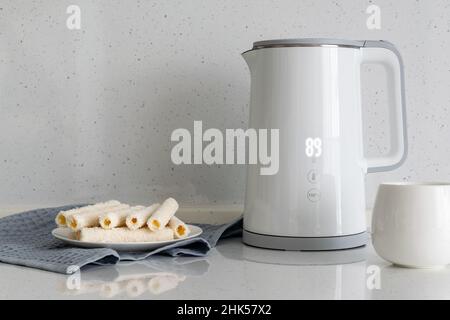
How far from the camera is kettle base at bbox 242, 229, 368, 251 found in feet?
3.02

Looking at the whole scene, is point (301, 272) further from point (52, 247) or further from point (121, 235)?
point (52, 247)

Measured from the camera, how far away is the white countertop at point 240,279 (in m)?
0.70

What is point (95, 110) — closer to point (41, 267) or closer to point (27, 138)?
point (27, 138)

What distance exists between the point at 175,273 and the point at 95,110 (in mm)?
447

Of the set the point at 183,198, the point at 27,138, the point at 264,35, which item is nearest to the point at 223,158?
the point at 183,198

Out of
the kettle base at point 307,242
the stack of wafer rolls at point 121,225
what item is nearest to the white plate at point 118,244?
the stack of wafer rolls at point 121,225

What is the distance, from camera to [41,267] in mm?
810

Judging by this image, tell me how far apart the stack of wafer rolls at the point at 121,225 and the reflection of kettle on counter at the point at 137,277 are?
0.11ft

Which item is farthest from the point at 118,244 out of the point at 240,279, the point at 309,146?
the point at 309,146

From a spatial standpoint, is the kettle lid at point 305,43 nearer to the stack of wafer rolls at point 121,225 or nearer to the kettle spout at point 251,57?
the kettle spout at point 251,57

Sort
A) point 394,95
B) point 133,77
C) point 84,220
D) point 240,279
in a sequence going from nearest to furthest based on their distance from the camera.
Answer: point 240,279
point 84,220
point 394,95
point 133,77

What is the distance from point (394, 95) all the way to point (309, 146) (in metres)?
0.18

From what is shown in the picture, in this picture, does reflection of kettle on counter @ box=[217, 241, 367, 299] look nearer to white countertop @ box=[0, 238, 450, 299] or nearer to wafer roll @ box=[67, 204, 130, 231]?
white countertop @ box=[0, 238, 450, 299]

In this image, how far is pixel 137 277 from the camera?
0.78 meters
